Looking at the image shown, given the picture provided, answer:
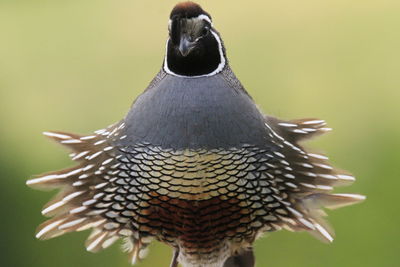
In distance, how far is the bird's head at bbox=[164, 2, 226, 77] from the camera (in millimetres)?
2592

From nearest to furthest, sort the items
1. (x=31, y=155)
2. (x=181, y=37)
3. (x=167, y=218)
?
(x=181, y=37), (x=167, y=218), (x=31, y=155)

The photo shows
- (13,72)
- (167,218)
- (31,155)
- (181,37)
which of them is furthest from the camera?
(13,72)

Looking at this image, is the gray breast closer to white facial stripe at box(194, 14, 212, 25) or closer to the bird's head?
the bird's head

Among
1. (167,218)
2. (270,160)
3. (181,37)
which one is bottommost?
(167,218)

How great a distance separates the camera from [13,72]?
4891mm

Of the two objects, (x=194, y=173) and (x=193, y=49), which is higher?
(x=193, y=49)

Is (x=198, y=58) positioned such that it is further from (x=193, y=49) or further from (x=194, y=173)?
(x=194, y=173)

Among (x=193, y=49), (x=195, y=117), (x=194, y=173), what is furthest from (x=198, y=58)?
(x=194, y=173)

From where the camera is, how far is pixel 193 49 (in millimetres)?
2691

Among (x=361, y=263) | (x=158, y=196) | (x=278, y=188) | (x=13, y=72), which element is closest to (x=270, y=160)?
(x=278, y=188)

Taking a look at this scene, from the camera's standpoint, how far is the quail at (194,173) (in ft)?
8.87

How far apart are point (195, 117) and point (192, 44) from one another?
220mm

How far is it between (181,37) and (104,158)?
0.50m

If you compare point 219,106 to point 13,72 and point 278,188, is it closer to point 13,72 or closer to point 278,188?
point 278,188
